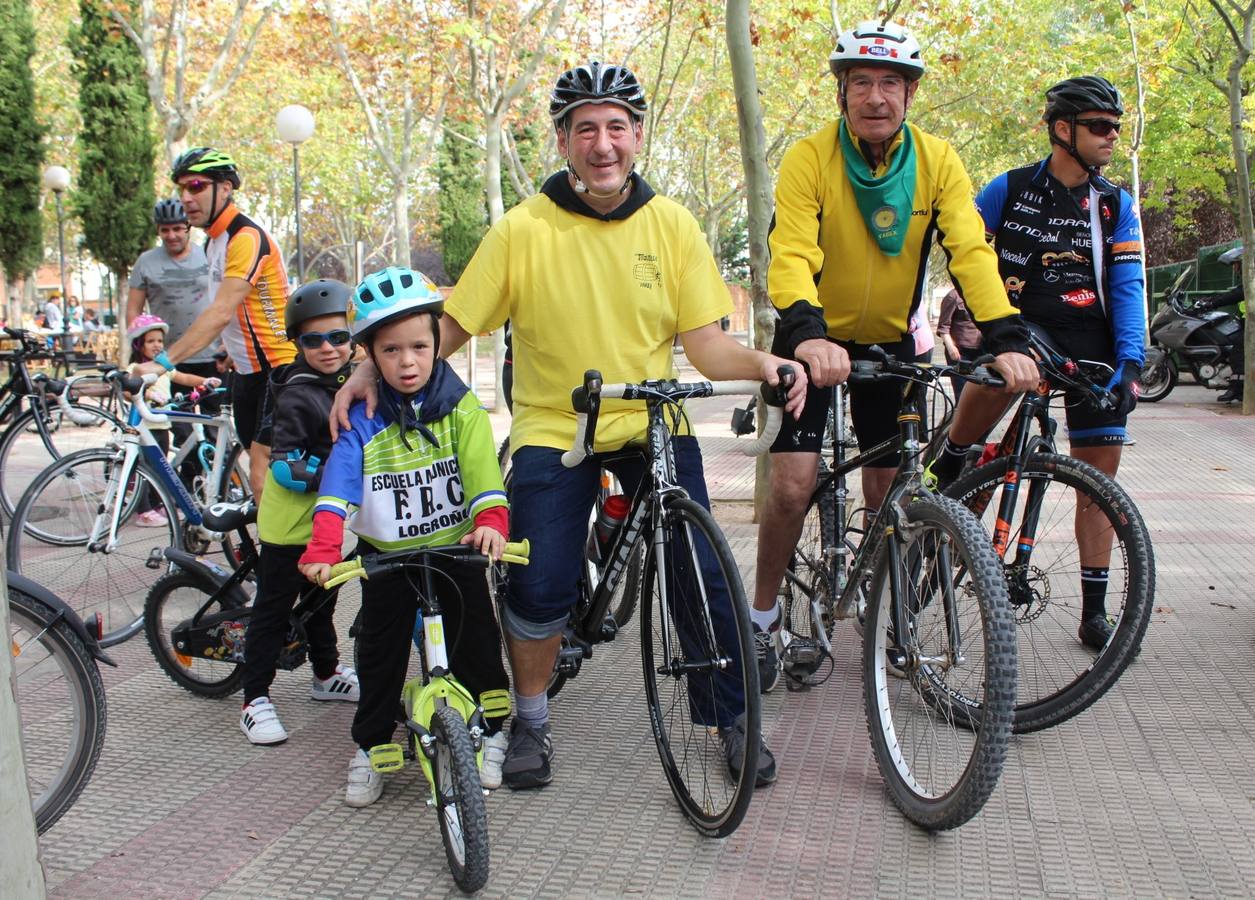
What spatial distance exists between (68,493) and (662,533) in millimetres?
4033

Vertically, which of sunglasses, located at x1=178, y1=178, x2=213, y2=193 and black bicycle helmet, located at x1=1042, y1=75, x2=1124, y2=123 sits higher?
black bicycle helmet, located at x1=1042, y1=75, x2=1124, y2=123

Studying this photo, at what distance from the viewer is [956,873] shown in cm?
297

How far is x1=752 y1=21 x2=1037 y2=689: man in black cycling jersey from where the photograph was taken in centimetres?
371

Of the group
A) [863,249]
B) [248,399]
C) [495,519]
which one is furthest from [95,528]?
[863,249]

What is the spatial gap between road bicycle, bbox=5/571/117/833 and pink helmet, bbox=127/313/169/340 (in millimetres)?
4080

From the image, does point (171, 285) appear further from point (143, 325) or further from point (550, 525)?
point (550, 525)

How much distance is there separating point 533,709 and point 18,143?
20.6m

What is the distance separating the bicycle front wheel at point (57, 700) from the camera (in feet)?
10.0

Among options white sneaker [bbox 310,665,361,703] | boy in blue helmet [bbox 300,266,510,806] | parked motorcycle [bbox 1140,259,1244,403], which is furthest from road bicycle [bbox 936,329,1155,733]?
parked motorcycle [bbox 1140,259,1244,403]

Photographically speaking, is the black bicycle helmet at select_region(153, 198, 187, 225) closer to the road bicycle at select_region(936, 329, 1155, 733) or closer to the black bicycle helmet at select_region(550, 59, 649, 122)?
the black bicycle helmet at select_region(550, 59, 649, 122)

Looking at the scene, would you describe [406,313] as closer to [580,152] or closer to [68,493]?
[580,152]

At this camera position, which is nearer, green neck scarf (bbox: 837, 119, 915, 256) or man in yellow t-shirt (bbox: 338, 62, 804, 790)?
man in yellow t-shirt (bbox: 338, 62, 804, 790)

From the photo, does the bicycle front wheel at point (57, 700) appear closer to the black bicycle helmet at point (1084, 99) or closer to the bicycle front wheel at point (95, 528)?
the bicycle front wheel at point (95, 528)

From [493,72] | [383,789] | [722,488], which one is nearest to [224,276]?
[383,789]
